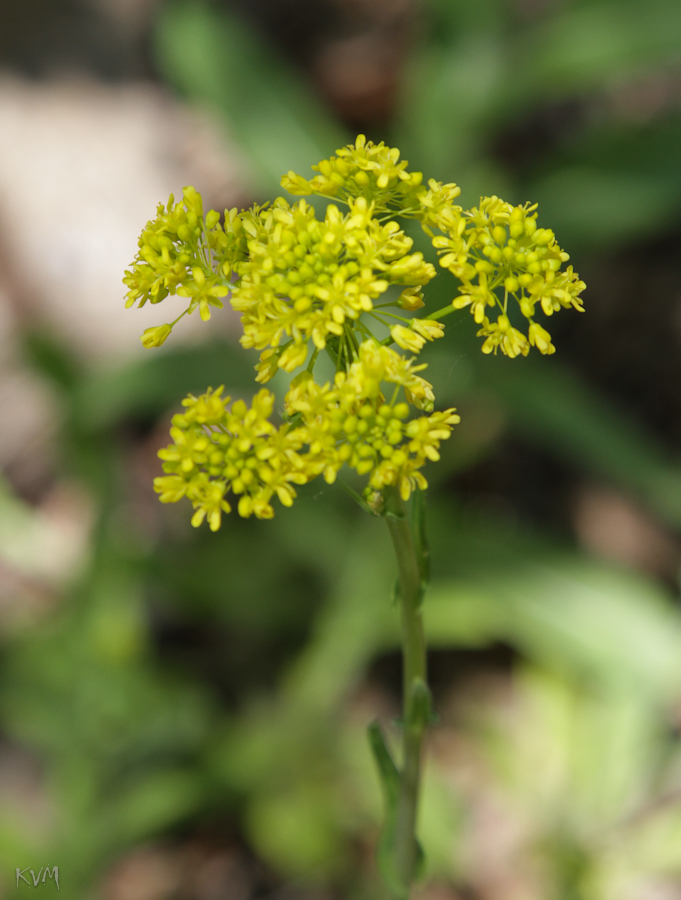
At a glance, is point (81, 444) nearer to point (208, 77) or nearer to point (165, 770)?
point (165, 770)

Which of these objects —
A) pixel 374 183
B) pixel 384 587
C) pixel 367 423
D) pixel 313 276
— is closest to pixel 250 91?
pixel 384 587

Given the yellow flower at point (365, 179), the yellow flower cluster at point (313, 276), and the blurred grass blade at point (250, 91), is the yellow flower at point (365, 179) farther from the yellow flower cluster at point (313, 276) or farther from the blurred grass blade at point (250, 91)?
the blurred grass blade at point (250, 91)

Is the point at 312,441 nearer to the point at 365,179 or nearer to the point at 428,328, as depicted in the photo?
the point at 428,328

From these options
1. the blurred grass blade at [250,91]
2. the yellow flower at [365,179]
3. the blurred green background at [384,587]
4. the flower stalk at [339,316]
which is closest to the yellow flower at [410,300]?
the flower stalk at [339,316]

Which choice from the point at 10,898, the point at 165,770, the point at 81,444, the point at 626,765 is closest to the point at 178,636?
the point at 165,770

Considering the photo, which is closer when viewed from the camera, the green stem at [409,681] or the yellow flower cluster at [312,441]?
the yellow flower cluster at [312,441]

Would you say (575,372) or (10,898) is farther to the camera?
(575,372)

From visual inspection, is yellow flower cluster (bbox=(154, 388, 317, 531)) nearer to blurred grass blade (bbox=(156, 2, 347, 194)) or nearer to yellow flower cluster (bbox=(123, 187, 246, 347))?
A: yellow flower cluster (bbox=(123, 187, 246, 347))
